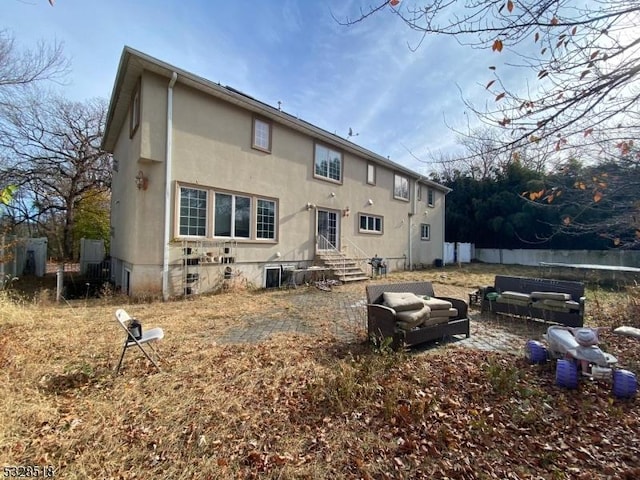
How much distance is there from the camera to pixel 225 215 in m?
10.1

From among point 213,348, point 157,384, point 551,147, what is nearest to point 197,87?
point 213,348

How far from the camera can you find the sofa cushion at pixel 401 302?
4812 mm

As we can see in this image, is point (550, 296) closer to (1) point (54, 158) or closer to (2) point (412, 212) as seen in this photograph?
(2) point (412, 212)

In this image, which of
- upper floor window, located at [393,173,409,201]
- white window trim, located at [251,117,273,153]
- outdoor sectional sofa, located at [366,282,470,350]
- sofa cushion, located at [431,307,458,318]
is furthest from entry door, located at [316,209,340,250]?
sofa cushion, located at [431,307,458,318]

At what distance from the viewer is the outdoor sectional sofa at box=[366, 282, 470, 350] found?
15.4 ft

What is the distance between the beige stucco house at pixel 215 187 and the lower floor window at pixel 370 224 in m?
0.24

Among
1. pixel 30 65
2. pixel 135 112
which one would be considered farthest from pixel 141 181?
pixel 30 65

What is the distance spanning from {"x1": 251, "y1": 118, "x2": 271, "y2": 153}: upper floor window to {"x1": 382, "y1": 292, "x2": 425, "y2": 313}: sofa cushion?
8014 millimetres

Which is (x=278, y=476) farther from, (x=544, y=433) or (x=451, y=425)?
(x=544, y=433)

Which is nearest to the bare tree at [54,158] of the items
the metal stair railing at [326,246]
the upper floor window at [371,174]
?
the metal stair railing at [326,246]

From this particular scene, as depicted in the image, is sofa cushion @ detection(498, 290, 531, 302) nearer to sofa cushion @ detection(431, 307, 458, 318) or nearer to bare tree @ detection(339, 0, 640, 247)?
sofa cushion @ detection(431, 307, 458, 318)

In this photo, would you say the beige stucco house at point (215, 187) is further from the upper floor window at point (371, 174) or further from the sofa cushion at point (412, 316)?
the sofa cushion at point (412, 316)

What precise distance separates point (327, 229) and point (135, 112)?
8484 millimetres

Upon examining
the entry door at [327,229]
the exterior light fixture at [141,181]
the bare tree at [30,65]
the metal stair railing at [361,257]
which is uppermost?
the bare tree at [30,65]
